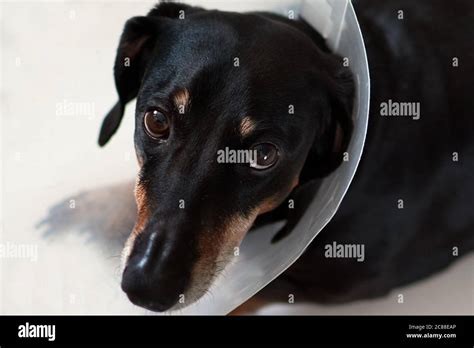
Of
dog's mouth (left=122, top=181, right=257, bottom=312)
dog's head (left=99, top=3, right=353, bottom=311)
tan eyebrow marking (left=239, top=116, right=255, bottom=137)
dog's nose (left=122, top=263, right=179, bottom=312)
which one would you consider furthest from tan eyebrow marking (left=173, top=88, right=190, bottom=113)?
dog's nose (left=122, top=263, right=179, bottom=312)

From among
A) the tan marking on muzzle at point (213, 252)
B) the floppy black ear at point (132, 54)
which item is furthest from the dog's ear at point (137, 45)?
the tan marking on muzzle at point (213, 252)

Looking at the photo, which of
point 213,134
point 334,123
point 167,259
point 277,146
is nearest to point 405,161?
point 334,123

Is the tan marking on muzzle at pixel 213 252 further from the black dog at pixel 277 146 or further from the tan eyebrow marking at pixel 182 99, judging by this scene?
the tan eyebrow marking at pixel 182 99

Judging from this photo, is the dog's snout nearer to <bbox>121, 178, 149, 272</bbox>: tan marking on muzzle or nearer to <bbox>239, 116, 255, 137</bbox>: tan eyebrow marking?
<bbox>121, 178, 149, 272</bbox>: tan marking on muzzle

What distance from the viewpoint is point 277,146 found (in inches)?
54.5

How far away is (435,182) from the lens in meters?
1.73

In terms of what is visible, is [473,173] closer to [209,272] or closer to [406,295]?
[406,295]

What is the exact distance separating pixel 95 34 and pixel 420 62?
1.16 meters

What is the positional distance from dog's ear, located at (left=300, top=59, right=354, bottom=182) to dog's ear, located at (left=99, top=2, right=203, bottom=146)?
426 mm

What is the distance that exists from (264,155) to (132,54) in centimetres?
51

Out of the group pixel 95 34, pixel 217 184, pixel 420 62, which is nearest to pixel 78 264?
pixel 217 184

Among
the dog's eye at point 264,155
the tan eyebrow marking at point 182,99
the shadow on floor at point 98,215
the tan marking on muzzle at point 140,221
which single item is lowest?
the shadow on floor at point 98,215

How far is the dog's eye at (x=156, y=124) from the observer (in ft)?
4.54

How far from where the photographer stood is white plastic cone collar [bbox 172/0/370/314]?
1.53m
